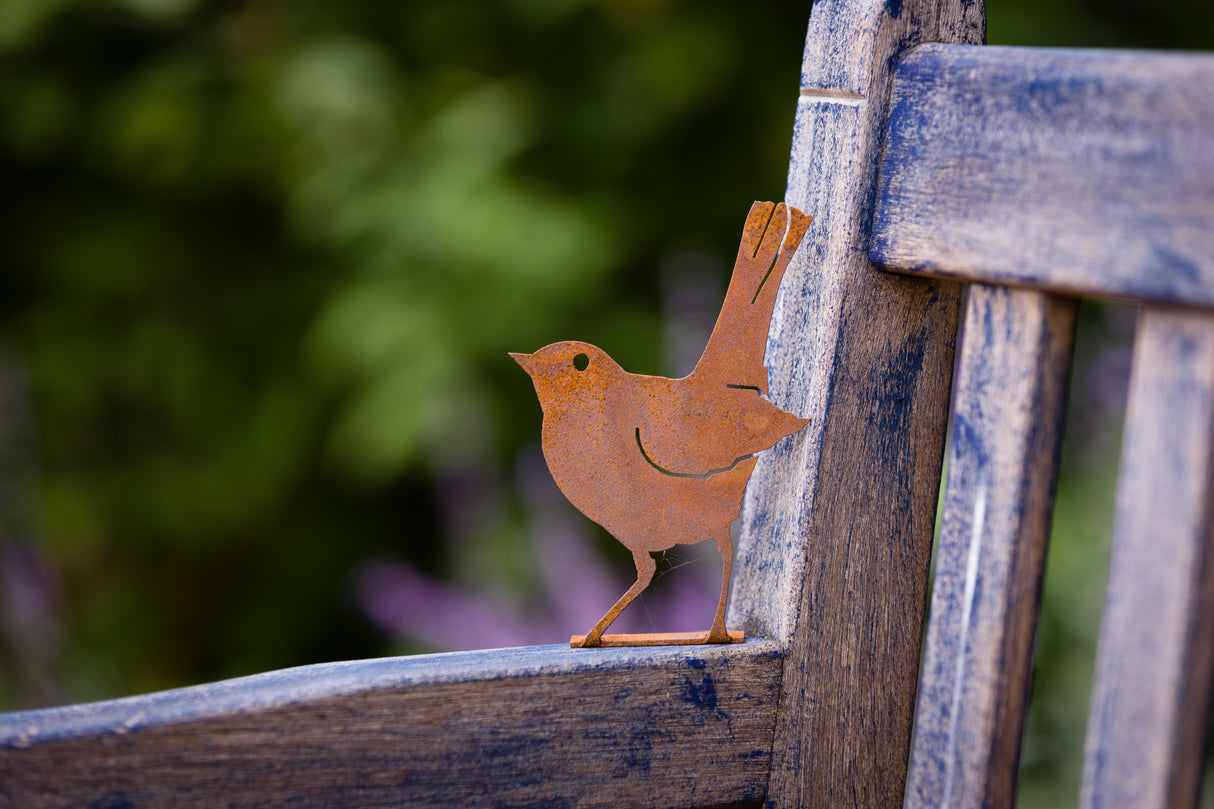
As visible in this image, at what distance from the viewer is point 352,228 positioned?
192 centimetres

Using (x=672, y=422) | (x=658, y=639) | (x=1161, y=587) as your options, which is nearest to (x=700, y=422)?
(x=672, y=422)

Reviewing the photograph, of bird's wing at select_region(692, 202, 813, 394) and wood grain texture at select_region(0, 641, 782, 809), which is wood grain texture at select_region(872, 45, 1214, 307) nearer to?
bird's wing at select_region(692, 202, 813, 394)

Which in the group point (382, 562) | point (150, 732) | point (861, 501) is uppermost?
point (861, 501)

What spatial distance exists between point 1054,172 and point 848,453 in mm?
185

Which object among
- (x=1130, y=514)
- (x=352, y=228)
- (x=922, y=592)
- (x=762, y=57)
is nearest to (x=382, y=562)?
(x=352, y=228)

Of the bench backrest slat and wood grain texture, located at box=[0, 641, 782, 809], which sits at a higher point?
the bench backrest slat

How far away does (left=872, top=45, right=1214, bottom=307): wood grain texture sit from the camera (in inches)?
16.9

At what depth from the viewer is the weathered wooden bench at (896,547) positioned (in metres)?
0.44

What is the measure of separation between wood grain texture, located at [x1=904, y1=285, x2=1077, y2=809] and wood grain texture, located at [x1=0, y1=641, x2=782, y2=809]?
103 millimetres

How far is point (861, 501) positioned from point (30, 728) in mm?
430

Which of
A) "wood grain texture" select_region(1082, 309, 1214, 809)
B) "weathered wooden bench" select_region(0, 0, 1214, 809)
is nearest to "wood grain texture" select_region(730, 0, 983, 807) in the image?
"weathered wooden bench" select_region(0, 0, 1214, 809)

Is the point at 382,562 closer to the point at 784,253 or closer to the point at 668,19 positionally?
the point at 668,19

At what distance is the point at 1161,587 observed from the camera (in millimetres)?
438

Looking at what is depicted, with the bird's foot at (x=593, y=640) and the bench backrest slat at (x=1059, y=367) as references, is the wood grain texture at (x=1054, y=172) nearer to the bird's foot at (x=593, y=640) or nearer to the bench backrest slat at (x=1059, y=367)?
the bench backrest slat at (x=1059, y=367)
